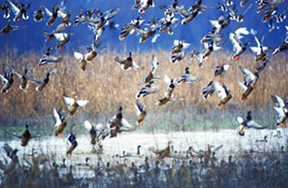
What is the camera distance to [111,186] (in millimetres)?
3332

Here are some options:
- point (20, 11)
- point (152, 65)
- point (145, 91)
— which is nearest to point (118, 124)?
point (145, 91)

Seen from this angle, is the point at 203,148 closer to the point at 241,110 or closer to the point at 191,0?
the point at 241,110

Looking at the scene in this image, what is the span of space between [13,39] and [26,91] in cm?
70

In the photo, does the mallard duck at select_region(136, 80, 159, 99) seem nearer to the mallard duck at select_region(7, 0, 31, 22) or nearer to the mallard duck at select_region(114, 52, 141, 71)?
the mallard duck at select_region(114, 52, 141, 71)

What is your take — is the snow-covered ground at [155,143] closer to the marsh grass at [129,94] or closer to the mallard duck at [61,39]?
the marsh grass at [129,94]

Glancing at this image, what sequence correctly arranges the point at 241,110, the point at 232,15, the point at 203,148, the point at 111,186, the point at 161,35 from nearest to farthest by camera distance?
1. the point at 111,186
2. the point at 232,15
3. the point at 203,148
4. the point at 241,110
5. the point at 161,35

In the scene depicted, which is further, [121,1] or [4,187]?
[121,1]

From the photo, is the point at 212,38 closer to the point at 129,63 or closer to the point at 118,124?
the point at 129,63

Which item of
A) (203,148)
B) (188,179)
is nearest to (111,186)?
(188,179)

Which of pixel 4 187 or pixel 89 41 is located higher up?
pixel 89 41

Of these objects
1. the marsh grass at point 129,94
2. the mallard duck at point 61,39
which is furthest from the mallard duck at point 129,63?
the marsh grass at point 129,94

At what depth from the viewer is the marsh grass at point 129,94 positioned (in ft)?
16.5

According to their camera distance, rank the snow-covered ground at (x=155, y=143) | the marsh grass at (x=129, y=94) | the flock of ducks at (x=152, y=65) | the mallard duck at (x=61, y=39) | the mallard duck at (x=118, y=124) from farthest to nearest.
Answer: the marsh grass at (x=129, y=94) < the snow-covered ground at (x=155, y=143) < the mallard duck at (x=61, y=39) < the flock of ducks at (x=152, y=65) < the mallard duck at (x=118, y=124)

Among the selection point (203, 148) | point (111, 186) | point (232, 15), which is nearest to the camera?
point (111, 186)
